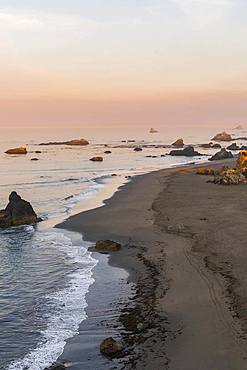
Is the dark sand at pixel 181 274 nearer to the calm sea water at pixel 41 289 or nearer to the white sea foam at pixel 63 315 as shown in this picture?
the white sea foam at pixel 63 315

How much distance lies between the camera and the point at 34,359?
9805mm

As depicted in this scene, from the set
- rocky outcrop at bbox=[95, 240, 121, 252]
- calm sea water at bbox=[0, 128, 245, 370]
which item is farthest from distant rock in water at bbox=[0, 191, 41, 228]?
rocky outcrop at bbox=[95, 240, 121, 252]

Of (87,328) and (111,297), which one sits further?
(111,297)

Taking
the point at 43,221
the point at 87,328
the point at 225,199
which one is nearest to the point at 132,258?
the point at 87,328

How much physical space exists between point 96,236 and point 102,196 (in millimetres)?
14107

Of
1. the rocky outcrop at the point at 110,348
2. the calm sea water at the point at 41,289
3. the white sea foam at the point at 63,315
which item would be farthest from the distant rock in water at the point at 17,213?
the rocky outcrop at the point at 110,348

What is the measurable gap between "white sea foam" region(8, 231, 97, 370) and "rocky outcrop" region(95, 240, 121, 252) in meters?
0.65

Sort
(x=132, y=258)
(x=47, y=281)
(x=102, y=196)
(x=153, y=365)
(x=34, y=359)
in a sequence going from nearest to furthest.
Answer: (x=153, y=365) < (x=34, y=359) < (x=47, y=281) < (x=132, y=258) < (x=102, y=196)

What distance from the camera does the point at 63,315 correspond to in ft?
40.3

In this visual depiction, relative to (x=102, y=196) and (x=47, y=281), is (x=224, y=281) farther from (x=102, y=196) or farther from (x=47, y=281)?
(x=102, y=196)

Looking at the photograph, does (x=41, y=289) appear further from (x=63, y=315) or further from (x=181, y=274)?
(x=181, y=274)

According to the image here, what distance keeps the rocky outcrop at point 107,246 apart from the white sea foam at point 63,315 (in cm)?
65

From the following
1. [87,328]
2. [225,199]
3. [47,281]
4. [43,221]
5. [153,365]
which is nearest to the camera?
[153,365]

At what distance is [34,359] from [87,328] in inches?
A: 74.4
